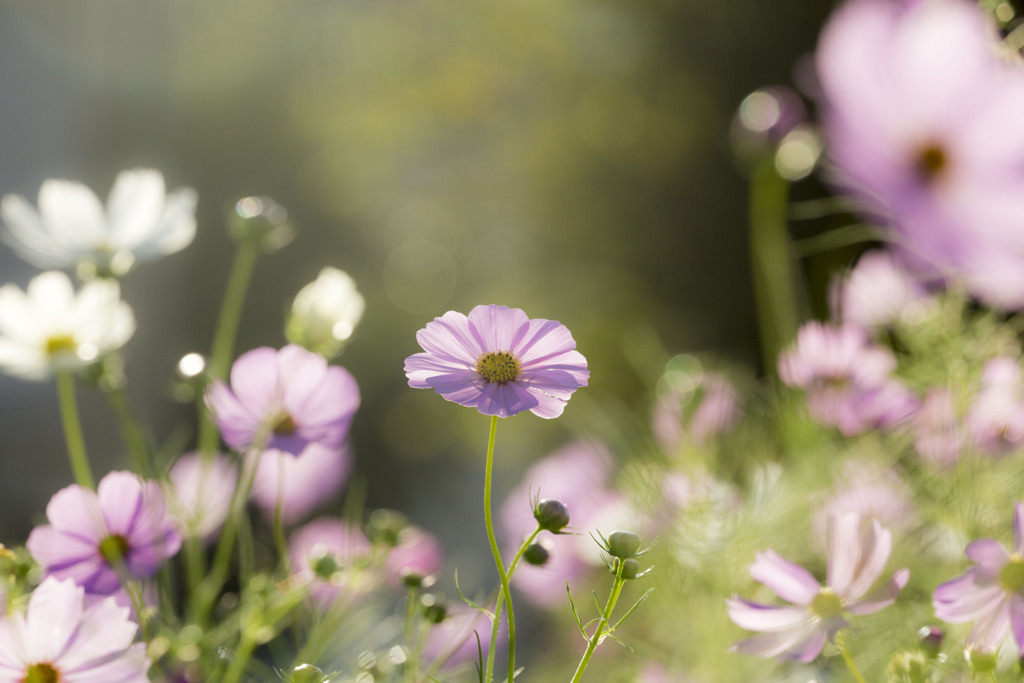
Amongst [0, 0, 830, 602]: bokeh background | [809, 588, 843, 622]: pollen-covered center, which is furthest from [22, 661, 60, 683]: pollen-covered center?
[0, 0, 830, 602]: bokeh background

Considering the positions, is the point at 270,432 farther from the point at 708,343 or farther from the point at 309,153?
the point at 309,153

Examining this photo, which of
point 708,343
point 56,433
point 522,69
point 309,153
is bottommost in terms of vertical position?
point 708,343

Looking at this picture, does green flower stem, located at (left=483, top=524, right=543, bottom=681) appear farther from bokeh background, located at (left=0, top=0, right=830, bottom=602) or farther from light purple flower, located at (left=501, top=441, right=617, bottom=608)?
bokeh background, located at (left=0, top=0, right=830, bottom=602)

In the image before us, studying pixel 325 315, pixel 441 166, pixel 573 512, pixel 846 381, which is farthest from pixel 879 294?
pixel 441 166

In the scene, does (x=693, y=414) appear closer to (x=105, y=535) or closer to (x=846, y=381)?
(x=846, y=381)

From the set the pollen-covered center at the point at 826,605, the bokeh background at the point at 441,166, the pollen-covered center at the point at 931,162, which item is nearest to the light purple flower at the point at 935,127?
the pollen-covered center at the point at 931,162

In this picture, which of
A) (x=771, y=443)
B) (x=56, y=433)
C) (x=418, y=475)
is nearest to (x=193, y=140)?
(x=418, y=475)
